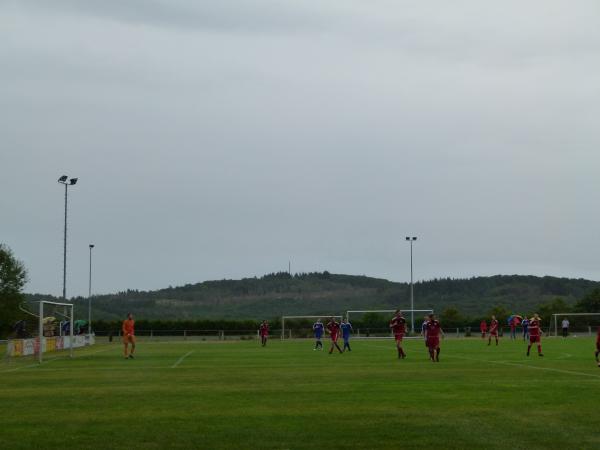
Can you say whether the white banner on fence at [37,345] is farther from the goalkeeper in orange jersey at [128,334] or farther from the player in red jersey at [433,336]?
the player in red jersey at [433,336]

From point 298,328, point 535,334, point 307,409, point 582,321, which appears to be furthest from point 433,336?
point 582,321

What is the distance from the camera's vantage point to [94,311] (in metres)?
171

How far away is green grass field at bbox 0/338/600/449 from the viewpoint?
41.2ft

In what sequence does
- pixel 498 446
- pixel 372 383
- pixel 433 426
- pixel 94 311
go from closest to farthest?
pixel 498 446 < pixel 433 426 < pixel 372 383 < pixel 94 311

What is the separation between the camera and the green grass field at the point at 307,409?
1255 cm

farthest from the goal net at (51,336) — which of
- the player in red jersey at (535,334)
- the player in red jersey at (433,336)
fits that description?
the player in red jersey at (535,334)

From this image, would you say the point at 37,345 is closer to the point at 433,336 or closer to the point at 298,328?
the point at 433,336

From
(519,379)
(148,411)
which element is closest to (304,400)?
(148,411)

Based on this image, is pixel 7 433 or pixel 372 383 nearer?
pixel 7 433

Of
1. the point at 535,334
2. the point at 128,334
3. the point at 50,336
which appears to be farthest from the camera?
the point at 50,336

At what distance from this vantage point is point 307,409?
16156mm

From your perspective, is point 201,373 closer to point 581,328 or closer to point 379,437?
point 379,437

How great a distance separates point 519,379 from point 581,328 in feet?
233

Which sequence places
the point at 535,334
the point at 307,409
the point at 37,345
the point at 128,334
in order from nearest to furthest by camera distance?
1. the point at 307,409
2. the point at 535,334
3. the point at 128,334
4. the point at 37,345
